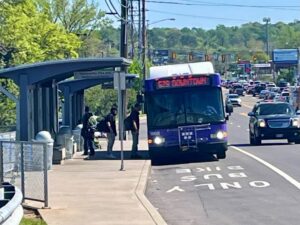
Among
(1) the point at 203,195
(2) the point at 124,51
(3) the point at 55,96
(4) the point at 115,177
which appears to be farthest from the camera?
(2) the point at 124,51

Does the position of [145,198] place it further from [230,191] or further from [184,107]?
[184,107]

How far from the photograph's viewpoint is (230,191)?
1888 centimetres

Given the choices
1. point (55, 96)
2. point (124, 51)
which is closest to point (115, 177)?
point (55, 96)

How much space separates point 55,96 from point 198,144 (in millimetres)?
6464

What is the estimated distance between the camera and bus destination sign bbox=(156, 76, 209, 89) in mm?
28062

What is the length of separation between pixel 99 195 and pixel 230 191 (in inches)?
108

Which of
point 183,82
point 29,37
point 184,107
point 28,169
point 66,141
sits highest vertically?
point 29,37

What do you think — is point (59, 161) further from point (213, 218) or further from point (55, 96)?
point (213, 218)

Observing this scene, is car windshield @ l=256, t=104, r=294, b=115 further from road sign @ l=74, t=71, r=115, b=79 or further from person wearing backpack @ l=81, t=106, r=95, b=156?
road sign @ l=74, t=71, r=115, b=79

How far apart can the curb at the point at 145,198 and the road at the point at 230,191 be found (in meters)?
0.18

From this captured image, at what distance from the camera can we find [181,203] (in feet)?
56.7

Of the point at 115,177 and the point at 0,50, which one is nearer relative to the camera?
the point at 115,177

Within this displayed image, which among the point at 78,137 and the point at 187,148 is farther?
the point at 78,137

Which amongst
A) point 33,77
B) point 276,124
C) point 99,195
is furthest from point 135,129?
point 99,195
